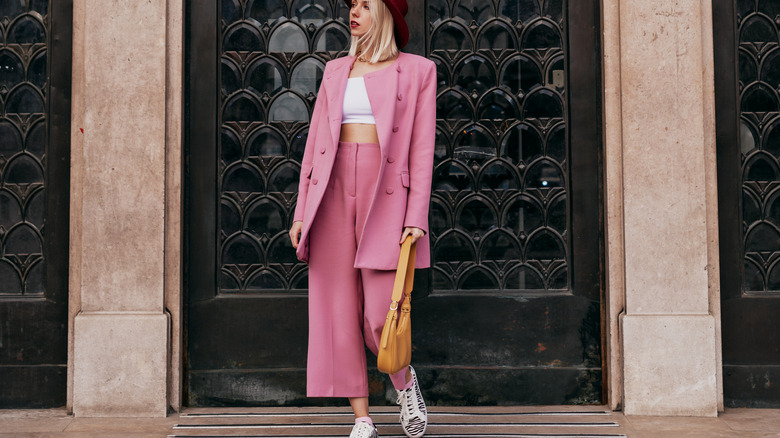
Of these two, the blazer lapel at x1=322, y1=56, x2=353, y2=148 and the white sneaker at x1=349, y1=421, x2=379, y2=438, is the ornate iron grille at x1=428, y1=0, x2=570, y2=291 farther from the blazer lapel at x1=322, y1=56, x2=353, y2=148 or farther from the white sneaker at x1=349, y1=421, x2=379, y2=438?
the white sneaker at x1=349, y1=421, x2=379, y2=438

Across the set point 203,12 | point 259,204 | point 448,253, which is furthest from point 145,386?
point 203,12

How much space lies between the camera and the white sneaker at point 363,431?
3.83 m

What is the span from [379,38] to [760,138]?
2.50 m

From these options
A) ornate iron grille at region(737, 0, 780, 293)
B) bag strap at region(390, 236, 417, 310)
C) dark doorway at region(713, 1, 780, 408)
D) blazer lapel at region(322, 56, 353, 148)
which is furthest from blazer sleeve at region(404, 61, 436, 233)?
ornate iron grille at region(737, 0, 780, 293)

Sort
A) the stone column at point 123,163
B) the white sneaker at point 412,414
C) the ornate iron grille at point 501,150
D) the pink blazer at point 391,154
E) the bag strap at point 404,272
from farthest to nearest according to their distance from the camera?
the ornate iron grille at point 501,150, the stone column at point 123,163, the white sneaker at point 412,414, the pink blazer at point 391,154, the bag strap at point 404,272

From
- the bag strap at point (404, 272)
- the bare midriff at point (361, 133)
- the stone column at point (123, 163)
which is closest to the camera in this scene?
the bag strap at point (404, 272)

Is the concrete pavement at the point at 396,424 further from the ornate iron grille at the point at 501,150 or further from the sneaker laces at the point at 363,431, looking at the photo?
the ornate iron grille at the point at 501,150

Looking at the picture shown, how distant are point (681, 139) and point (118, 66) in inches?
129

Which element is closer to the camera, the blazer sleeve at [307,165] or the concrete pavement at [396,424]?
the blazer sleeve at [307,165]

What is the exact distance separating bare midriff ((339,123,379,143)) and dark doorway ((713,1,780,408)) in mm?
2269

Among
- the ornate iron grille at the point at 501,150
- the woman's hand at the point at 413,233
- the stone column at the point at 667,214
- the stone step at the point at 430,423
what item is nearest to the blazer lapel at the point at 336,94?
the woman's hand at the point at 413,233

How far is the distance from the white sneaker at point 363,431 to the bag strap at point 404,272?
0.64 meters

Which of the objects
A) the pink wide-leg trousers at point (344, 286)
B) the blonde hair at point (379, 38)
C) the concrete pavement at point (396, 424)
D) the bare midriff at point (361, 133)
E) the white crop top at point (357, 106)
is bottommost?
the concrete pavement at point (396, 424)

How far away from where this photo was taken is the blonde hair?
3.87 meters
